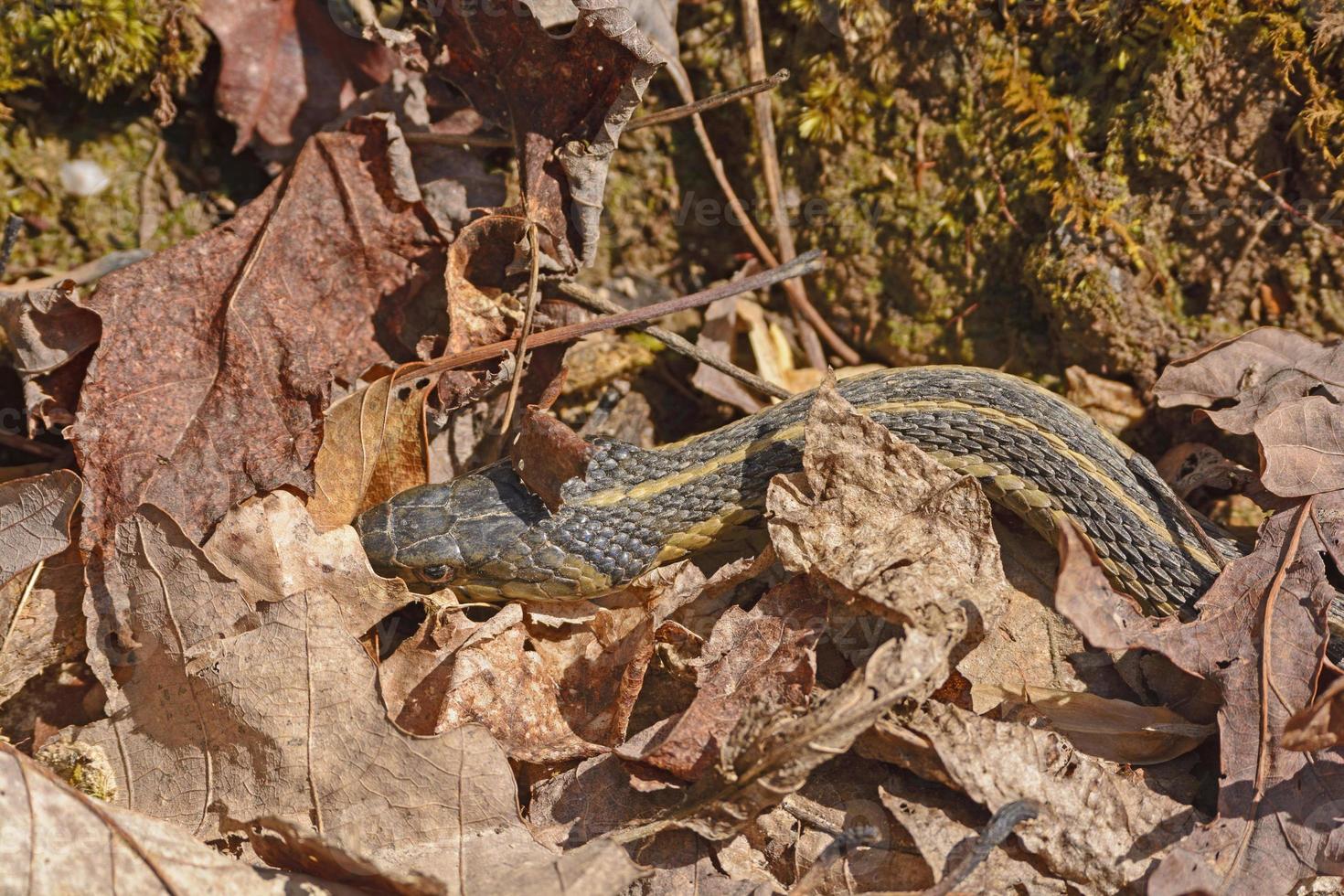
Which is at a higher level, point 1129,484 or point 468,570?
point 1129,484

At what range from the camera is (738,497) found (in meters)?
4.23

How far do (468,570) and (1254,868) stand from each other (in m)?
3.05

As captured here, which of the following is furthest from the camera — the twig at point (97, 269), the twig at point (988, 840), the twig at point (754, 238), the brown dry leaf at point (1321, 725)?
the twig at point (754, 238)

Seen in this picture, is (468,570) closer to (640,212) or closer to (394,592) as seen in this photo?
(394,592)

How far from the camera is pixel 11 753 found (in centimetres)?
286

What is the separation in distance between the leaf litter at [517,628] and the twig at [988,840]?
1 cm

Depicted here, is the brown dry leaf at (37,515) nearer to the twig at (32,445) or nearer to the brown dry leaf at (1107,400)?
the twig at (32,445)

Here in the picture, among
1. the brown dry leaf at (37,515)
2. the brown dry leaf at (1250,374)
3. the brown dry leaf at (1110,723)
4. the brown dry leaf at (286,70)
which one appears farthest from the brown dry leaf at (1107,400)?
the brown dry leaf at (37,515)

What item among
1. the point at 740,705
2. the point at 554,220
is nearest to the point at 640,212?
the point at 554,220

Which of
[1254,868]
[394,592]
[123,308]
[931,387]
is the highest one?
[123,308]

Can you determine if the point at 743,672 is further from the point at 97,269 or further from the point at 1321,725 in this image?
the point at 97,269

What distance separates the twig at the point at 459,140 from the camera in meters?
4.61

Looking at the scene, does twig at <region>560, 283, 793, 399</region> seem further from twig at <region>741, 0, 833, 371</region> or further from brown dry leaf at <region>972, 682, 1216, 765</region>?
brown dry leaf at <region>972, 682, 1216, 765</region>

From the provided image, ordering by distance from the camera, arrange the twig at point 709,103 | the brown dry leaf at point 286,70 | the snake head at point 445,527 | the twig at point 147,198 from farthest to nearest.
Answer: the twig at point 147,198 < the brown dry leaf at point 286,70 < the twig at point 709,103 < the snake head at point 445,527
